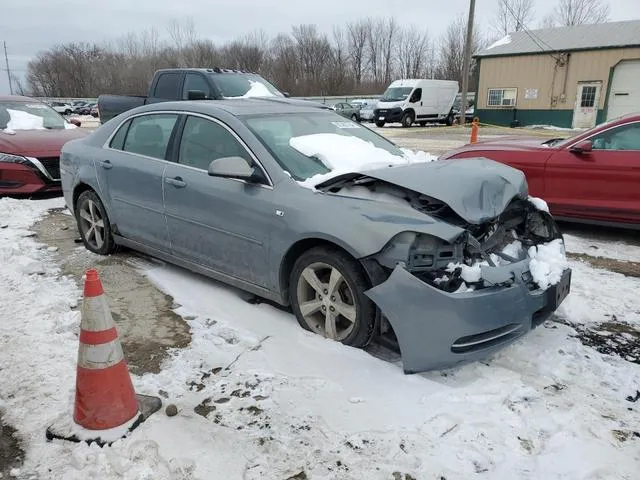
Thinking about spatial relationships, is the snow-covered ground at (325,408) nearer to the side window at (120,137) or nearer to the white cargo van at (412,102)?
the side window at (120,137)

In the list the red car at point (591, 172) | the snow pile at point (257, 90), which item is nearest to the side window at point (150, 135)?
the red car at point (591, 172)

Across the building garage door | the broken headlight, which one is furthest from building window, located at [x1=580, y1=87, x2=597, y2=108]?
the broken headlight

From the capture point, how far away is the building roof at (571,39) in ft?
82.9

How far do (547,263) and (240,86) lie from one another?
8.28 meters

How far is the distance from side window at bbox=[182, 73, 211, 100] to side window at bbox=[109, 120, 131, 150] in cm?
516

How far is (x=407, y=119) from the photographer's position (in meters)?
27.6

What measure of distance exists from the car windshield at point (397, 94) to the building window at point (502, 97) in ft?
17.6

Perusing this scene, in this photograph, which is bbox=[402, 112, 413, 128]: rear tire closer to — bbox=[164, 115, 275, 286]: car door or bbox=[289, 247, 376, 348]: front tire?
bbox=[164, 115, 275, 286]: car door

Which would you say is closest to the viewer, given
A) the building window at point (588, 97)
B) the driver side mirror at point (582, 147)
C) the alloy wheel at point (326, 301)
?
the alloy wheel at point (326, 301)

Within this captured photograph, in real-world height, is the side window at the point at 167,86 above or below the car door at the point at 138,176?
above

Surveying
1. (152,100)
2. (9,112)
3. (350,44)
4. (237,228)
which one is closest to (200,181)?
(237,228)

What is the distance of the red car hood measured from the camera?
26.0ft

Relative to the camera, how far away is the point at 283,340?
3.51 meters

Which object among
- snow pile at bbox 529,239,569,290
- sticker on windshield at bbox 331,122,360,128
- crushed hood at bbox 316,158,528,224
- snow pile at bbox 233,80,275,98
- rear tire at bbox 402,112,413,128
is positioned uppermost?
snow pile at bbox 233,80,275,98
